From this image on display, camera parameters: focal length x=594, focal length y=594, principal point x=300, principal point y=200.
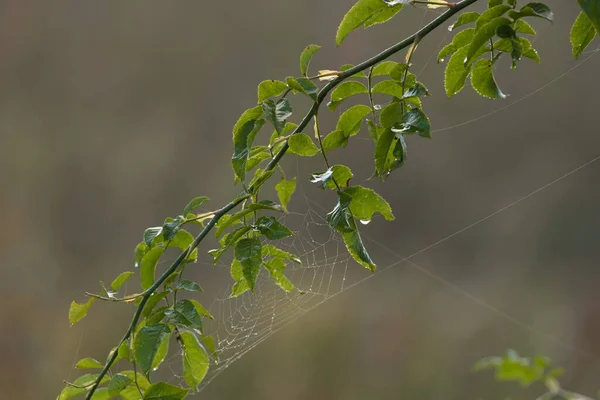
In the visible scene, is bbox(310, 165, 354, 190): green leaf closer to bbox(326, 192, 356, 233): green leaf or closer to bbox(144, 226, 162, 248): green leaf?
bbox(326, 192, 356, 233): green leaf

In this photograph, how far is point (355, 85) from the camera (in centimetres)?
41

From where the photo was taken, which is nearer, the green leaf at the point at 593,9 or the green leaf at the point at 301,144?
the green leaf at the point at 593,9

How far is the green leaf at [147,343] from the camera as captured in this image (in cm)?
36

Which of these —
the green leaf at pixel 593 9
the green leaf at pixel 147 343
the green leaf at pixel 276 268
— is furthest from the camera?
the green leaf at pixel 276 268

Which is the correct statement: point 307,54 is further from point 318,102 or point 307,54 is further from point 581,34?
point 581,34

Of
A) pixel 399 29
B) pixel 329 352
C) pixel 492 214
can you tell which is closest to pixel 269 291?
pixel 329 352

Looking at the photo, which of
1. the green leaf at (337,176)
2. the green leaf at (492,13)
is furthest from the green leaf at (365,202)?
the green leaf at (492,13)

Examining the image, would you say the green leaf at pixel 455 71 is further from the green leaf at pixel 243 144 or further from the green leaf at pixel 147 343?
the green leaf at pixel 147 343

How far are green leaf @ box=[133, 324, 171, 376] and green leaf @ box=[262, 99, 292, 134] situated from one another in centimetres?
15

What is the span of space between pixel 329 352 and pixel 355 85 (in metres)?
1.29

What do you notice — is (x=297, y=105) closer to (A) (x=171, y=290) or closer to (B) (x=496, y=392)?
(B) (x=496, y=392)

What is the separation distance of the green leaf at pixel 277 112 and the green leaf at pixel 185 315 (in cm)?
13

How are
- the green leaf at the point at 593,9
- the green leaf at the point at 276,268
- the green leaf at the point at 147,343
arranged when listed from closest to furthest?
1. the green leaf at the point at 593,9
2. the green leaf at the point at 147,343
3. the green leaf at the point at 276,268

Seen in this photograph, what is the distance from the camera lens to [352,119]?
0.41 meters
